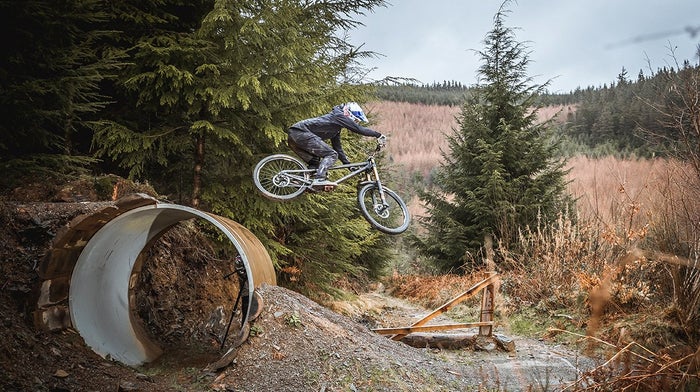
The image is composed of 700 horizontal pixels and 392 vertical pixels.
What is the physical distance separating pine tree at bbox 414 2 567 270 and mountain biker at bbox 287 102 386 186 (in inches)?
292

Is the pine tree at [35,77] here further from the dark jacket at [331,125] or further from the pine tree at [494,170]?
the pine tree at [494,170]

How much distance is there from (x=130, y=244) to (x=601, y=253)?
8254 millimetres

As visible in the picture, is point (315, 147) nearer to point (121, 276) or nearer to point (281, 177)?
point (281, 177)

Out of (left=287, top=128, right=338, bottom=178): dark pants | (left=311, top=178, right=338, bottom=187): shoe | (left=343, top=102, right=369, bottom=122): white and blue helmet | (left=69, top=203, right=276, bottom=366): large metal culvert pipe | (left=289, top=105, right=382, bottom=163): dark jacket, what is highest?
(left=343, top=102, right=369, bottom=122): white and blue helmet

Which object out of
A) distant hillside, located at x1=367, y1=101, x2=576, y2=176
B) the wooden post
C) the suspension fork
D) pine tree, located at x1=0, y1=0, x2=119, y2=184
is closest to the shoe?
the suspension fork

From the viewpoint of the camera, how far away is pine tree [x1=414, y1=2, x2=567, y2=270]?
44.6 feet

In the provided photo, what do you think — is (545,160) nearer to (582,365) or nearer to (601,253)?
(601,253)

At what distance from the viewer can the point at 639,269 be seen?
8109 millimetres

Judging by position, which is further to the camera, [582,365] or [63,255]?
[582,365]

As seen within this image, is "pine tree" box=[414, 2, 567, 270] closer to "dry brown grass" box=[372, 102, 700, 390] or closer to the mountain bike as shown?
"dry brown grass" box=[372, 102, 700, 390]

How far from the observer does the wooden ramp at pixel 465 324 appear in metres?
7.98

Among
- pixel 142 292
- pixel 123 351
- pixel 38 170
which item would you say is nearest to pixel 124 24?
pixel 38 170

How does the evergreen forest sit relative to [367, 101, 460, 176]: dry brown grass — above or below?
below

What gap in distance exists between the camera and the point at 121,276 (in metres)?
7.13
